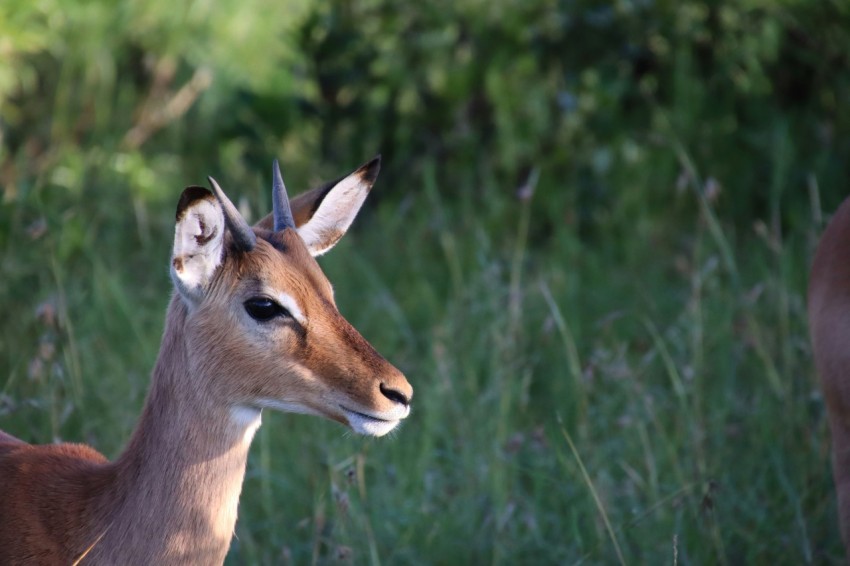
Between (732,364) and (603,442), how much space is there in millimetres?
767

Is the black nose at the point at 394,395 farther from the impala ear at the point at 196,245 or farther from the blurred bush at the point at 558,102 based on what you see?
the blurred bush at the point at 558,102

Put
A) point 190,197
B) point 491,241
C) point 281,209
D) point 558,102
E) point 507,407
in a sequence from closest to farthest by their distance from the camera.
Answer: point 190,197 → point 281,209 → point 507,407 → point 491,241 → point 558,102

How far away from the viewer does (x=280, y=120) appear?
19.2 ft

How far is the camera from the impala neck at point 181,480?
2666mm

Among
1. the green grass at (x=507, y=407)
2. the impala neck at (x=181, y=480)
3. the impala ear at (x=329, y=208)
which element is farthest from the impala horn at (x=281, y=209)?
the green grass at (x=507, y=407)

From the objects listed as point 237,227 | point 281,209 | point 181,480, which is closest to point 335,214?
point 281,209

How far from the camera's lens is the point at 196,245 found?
2678 mm

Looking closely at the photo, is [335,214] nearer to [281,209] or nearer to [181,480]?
[281,209]

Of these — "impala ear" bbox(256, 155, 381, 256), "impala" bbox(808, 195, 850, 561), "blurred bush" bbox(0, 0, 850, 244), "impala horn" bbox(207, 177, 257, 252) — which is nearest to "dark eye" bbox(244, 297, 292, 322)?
"impala horn" bbox(207, 177, 257, 252)

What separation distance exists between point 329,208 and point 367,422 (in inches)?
26.3

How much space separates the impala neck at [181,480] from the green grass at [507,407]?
36cm

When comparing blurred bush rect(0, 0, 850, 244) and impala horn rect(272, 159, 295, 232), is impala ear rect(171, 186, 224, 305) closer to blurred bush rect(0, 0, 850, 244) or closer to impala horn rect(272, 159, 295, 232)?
impala horn rect(272, 159, 295, 232)

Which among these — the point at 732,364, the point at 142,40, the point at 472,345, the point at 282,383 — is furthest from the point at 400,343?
the point at 142,40

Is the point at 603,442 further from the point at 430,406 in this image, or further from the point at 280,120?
the point at 280,120
